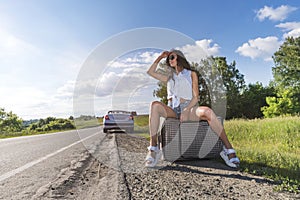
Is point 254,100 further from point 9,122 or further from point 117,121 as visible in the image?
point 9,122

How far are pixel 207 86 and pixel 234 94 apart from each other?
45.2 feet

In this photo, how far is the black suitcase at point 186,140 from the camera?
3.37m

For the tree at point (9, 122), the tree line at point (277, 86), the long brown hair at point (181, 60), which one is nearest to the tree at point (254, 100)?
the tree line at point (277, 86)

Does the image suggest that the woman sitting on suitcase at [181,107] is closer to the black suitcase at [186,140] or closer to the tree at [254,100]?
the black suitcase at [186,140]

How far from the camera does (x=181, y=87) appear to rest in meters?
3.66

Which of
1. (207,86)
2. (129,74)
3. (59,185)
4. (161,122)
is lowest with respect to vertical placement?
(59,185)

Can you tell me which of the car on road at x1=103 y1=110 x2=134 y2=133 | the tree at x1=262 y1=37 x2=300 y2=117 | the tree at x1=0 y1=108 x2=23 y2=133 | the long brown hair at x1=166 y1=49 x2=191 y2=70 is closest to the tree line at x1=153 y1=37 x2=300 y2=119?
the tree at x1=262 y1=37 x2=300 y2=117

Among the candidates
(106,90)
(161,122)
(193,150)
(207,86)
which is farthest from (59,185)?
(207,86)

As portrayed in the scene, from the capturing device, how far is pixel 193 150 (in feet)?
11.3

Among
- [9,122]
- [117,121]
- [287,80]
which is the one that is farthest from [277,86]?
[9,122]

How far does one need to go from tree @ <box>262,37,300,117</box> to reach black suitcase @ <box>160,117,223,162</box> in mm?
31963

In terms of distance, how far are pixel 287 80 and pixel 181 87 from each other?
34.5m

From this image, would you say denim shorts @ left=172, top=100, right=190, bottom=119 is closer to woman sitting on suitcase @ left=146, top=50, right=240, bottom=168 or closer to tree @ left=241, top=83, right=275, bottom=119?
woman sitting on suitcase @ left=146, top=50, right=240, bottom=168

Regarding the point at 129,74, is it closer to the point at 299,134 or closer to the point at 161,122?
the point at 161,122
